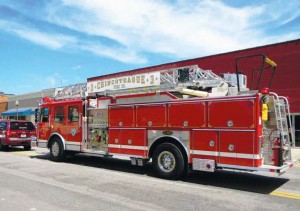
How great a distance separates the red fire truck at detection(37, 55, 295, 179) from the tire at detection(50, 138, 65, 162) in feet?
0.15

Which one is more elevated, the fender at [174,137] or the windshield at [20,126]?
the windshield at [20,126]

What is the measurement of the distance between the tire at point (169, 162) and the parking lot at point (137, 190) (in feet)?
0.79

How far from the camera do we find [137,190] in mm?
8047

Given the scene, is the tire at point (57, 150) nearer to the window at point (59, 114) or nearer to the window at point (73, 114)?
the window at point (59, 114)

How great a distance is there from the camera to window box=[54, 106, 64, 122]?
540 inches

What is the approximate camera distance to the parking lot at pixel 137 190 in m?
6.69

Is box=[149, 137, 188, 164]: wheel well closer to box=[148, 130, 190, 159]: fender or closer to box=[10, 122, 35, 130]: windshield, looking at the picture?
box=[148, 130, 190, 159]: fender

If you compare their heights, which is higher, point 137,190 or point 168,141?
point 168,141

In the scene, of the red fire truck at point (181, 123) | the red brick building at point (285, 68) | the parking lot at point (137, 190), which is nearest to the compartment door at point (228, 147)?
the red fire truck at point (181, 123)

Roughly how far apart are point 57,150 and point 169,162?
5.83m

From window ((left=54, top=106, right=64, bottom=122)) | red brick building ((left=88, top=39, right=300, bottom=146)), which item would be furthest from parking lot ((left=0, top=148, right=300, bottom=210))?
red brick building ((left=88, top=39, right=300, bottom=146))

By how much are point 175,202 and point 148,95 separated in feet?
13.7

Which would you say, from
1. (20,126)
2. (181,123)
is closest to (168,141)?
(181,123)

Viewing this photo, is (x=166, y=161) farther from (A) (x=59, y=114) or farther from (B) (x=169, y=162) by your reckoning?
(A) (x=59, y=114)
